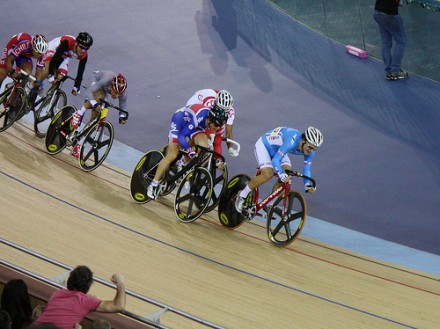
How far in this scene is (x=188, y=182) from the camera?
8.61m

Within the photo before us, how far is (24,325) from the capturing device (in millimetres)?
5551

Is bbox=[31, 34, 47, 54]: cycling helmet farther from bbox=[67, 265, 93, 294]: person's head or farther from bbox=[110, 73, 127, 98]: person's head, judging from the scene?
bbox=[67, 265, 93, 294]: person's head

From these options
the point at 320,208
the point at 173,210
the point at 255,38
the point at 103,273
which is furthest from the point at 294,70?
the point at 103,273

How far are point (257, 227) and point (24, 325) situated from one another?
379cm

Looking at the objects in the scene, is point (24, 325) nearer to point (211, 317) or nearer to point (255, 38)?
point (211, 317)

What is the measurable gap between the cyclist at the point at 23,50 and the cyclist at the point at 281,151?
9.11 feet

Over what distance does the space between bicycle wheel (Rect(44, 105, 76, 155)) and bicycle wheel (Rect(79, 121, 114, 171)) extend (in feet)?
1.03

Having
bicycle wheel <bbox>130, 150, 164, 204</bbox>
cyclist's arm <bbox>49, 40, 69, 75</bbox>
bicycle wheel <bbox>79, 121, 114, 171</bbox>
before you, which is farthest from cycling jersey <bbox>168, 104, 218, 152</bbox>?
cyclist's arm <bbox>49, 40, 69, 75</bbox>

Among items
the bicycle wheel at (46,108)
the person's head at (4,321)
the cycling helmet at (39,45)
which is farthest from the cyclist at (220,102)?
the person's head at (4,321)

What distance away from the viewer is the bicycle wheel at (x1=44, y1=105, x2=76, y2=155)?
32.1 ft

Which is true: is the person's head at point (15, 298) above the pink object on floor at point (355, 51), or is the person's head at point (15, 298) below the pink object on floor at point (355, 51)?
above

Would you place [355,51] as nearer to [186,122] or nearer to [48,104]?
[48,104]

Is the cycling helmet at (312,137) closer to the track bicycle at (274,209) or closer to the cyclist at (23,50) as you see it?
the track bicycle at (274,209)

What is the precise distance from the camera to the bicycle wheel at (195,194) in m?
8.52
